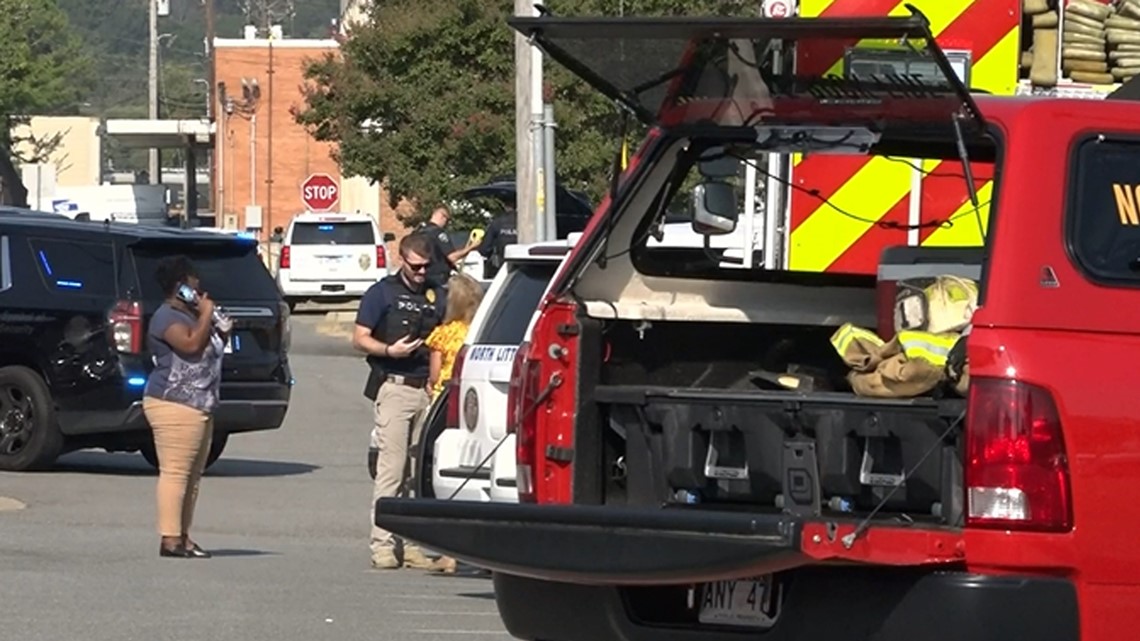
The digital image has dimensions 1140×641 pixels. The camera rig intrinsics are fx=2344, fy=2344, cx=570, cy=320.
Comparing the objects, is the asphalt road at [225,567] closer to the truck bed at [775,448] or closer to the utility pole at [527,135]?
the utility pole at [527,135]

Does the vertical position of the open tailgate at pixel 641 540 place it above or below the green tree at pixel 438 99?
below

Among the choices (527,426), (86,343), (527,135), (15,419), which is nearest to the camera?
(527,426)

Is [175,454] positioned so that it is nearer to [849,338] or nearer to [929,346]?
[849,338]

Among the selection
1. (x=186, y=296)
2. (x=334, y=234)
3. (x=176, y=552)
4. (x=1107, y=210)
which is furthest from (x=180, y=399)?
(x=334, y=234)

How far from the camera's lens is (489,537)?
7055 mm

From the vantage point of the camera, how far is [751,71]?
7.24m

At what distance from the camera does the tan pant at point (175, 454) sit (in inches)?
510

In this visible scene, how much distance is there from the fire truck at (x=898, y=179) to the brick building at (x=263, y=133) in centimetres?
5906

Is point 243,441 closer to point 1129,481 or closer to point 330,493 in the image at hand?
point 330,493

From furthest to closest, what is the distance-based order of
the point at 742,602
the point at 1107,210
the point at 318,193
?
the point at 318,193 < the point at 742,602 < the point at 1107,210

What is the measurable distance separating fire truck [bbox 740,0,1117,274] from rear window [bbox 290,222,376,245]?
30.2 metres

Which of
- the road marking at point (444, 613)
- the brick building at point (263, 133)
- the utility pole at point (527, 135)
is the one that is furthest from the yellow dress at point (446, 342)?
the brick building at point (263, 133)

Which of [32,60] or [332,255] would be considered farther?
[32,60]

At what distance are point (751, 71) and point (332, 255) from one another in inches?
1321
